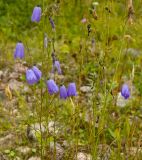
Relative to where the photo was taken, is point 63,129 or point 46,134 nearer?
point 46,134

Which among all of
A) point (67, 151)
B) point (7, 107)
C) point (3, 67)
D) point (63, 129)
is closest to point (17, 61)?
point (3, 67)

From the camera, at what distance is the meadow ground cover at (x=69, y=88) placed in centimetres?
251

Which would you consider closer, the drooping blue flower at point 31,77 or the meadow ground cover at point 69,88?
the drooping blue flower at point 31,77

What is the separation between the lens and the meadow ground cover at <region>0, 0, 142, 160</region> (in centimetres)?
251

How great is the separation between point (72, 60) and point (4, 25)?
886mm

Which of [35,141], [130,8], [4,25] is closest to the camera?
[130,8]

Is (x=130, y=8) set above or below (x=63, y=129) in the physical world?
above

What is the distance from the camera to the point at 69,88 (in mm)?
2461

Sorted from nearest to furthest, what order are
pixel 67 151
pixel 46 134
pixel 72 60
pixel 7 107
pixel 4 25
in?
1. pixel 46 134
2. pixel 67 151
3. pixel 7 107
4. pixel 72 60
5. pixel 4 25

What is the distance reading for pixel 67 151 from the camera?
279 centimetres

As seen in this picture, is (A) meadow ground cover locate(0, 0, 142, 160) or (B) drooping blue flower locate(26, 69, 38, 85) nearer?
(B) drooping blue flower locate(26, 69, 38, 85)

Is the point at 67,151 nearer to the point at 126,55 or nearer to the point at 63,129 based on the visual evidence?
the point at 63,129

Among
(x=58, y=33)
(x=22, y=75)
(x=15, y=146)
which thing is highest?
(x=58, y=33)

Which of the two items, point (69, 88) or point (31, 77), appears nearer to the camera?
point (31, 77)
